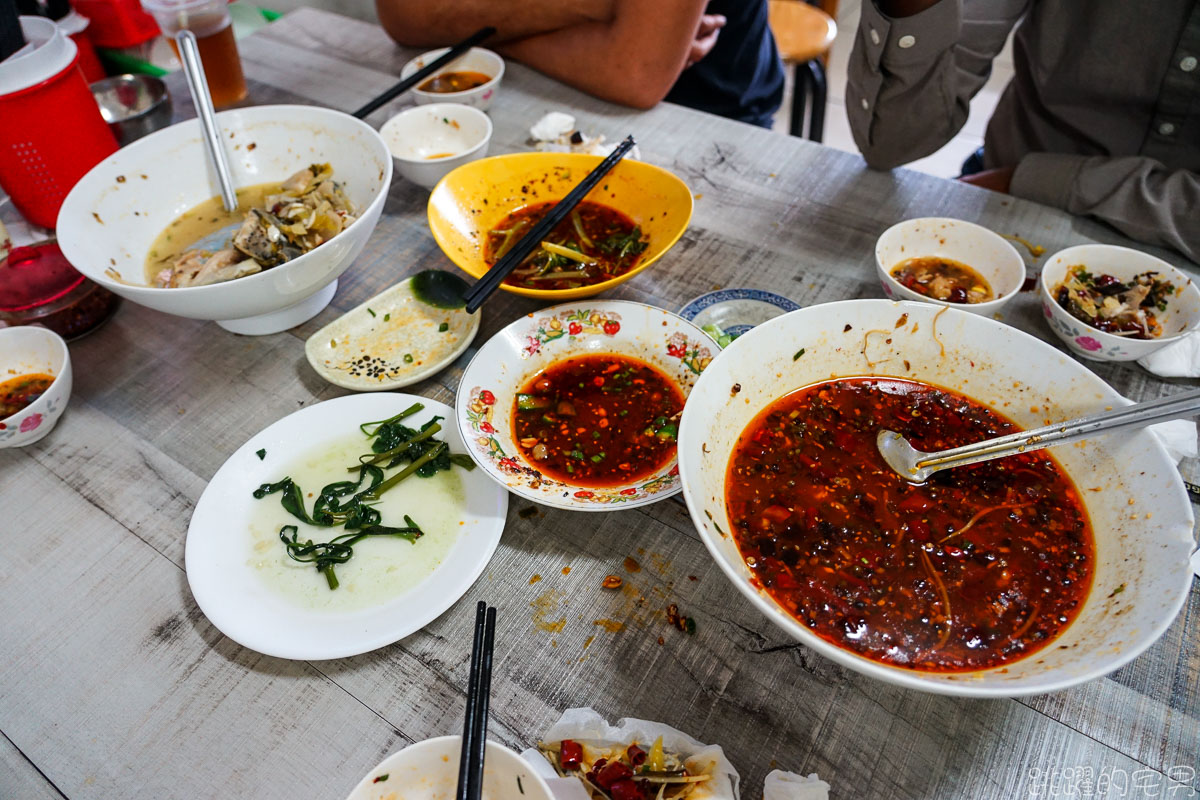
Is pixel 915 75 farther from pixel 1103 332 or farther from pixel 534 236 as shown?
pixel 534 236

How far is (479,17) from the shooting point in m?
2.77

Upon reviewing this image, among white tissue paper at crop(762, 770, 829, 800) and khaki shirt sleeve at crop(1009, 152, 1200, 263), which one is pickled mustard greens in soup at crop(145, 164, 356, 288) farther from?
khaki shirt sleeve at crop(1009, 152, 1200, 263)

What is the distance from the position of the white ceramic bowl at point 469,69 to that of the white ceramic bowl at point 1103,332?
1954mm

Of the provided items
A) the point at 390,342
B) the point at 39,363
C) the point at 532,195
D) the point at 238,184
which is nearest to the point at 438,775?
the point at 390,342

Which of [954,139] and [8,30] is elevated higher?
[8,30]

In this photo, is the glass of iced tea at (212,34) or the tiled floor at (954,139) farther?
the tiled floor at (954,139)

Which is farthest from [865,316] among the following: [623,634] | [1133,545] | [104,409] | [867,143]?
[104,409]

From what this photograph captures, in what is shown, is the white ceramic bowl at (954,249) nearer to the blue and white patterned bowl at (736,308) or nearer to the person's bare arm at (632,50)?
the blue and white patterned bowl at (736,308)

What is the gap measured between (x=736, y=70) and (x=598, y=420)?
2.27m

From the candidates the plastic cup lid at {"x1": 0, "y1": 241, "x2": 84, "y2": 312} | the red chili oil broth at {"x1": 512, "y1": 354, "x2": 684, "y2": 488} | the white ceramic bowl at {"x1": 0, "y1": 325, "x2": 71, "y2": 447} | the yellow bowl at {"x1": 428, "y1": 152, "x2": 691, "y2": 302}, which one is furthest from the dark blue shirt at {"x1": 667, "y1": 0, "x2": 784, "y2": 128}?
the white ceramic bowl at {"x1": 0, "y1": 325, "x2": 71, "y2": 447}

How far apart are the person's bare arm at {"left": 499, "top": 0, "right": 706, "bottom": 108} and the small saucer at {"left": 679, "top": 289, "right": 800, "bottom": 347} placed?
1142 mm

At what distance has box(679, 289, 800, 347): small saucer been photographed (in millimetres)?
1761

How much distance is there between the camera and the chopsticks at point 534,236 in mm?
1614

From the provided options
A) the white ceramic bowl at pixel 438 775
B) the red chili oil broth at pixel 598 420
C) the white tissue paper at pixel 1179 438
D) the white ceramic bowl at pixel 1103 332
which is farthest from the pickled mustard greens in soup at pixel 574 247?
the white tissue paper at pixel 1179 438
